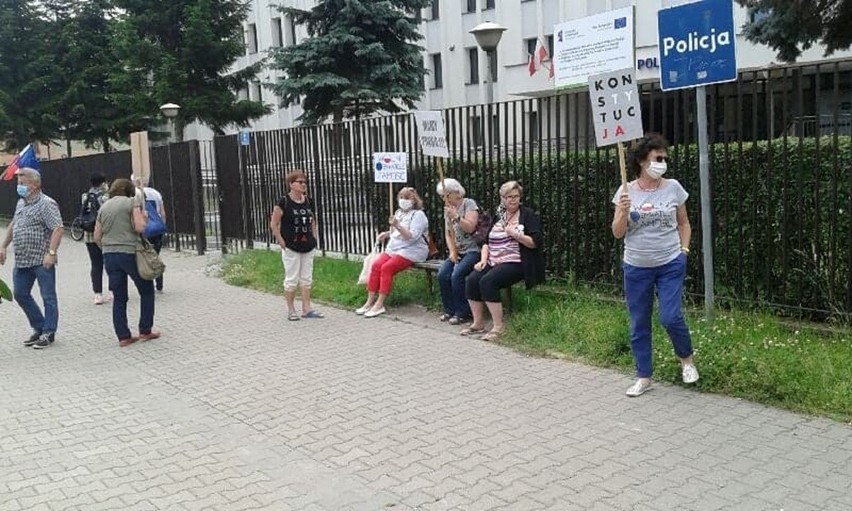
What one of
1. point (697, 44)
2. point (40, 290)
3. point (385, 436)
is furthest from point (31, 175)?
point (697, 44)

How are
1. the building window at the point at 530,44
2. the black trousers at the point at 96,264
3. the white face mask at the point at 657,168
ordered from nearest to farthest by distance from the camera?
the white face mask at the point at 657,168
the black trousers at the point at 96,264
the building window at the point at 530,44

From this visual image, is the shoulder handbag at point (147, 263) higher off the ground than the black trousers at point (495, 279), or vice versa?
the shoulder handbag at point (147, 263)

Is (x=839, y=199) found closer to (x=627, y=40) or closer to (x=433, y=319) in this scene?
(x=433, y=319)

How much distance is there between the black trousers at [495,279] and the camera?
25.2ft

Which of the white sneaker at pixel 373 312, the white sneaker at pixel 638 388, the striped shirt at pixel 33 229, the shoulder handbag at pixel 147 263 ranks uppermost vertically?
the striped shirt at pixel 33 229

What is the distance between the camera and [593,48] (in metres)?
15.0

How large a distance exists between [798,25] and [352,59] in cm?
1342

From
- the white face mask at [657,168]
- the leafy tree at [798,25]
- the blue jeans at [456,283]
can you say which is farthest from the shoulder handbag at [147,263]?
the leafy tree at [798,25]

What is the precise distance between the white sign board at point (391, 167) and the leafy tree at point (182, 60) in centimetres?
1918

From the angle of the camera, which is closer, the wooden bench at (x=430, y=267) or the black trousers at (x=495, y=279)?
the black trousers at (x=495, y=279)

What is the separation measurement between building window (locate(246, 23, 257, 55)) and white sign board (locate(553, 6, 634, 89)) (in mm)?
38922

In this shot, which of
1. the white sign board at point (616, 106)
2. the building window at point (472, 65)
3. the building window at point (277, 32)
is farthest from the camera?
the building window at point (277, 32)

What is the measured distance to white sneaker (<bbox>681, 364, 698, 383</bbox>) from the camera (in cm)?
574

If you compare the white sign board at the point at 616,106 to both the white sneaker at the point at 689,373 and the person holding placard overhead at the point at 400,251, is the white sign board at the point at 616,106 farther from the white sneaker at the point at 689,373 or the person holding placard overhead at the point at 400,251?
the person holding placard overhead at the point at 400,251
